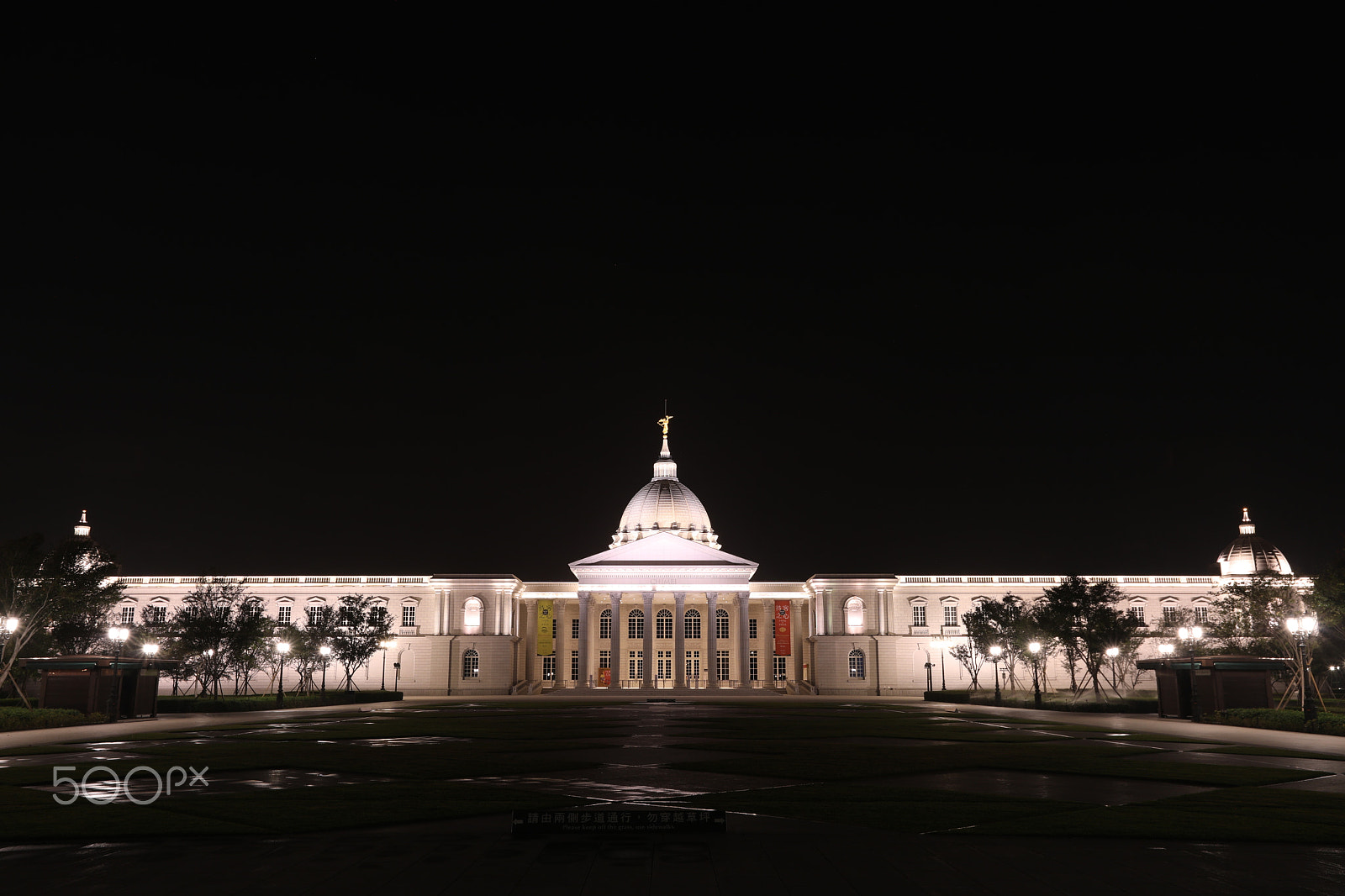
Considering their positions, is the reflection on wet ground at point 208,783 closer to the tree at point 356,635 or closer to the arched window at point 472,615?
the tree at point 356,635

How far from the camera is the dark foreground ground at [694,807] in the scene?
1088 cm

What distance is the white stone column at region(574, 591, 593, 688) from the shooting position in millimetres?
99438

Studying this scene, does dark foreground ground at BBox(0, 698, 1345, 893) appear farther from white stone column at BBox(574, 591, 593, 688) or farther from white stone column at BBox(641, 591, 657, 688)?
white stone column at BBox(574, 591, 593, 688)

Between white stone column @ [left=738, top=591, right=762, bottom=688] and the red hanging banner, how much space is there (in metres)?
3.17

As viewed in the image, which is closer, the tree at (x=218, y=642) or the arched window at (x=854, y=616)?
the tree at (x=218, y=642)

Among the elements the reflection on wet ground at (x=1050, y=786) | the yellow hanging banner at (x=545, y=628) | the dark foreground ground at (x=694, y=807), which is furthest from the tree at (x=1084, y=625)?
the yellow hanging banner at (x=545, y=628)

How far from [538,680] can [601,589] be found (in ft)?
39.0

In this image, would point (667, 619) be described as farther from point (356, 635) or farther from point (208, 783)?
point (208, 783)

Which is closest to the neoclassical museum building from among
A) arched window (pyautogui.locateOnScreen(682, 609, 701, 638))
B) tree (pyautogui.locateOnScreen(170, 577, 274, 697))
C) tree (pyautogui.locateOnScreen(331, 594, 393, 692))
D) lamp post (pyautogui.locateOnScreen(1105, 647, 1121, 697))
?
arched window (pyautogui.locateOnScreen(682, 609, 701, 638))

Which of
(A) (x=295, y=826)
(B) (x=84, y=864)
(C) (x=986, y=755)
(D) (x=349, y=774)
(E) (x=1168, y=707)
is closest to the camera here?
(B) (x=84, y=864)

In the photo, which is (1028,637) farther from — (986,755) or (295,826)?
(295,826)

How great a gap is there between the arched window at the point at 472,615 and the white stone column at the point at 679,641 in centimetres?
1991

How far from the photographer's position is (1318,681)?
75.7 m

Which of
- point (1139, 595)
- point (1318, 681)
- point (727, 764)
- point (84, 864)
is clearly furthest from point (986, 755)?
point (1139, 595)
